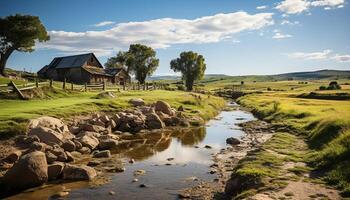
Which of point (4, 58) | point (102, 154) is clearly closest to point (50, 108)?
point (102, 154)

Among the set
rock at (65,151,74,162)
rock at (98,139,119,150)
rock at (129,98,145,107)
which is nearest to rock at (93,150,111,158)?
rock at (65,151,74,162)

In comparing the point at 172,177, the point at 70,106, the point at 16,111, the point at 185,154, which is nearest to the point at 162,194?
the point at 172,177

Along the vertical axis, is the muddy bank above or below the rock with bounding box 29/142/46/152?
below

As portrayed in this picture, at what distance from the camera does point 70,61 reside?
79500 millimetres

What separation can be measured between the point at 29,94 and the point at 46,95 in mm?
3250

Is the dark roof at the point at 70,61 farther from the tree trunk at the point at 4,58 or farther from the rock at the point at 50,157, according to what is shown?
the rock at the point at 50,157

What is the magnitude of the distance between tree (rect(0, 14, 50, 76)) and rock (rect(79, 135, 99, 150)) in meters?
50.6

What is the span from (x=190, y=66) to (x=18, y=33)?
61.0 m

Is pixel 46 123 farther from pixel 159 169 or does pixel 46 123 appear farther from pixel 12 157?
pixel 159 169

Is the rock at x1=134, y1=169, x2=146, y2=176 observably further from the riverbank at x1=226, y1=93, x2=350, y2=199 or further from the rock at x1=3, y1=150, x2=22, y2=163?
the rock at x1=3, y1=150, x2=22, y2=163

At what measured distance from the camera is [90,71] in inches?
2975

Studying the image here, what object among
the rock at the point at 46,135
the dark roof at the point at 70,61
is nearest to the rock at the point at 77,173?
the rock at the point at 46,135

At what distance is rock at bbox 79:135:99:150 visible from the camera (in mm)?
26308

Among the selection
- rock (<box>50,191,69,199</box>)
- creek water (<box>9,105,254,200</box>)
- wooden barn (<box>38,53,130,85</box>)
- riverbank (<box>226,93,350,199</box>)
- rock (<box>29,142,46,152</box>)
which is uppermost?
wooden barn (<box>38,53,130,85</box>)
